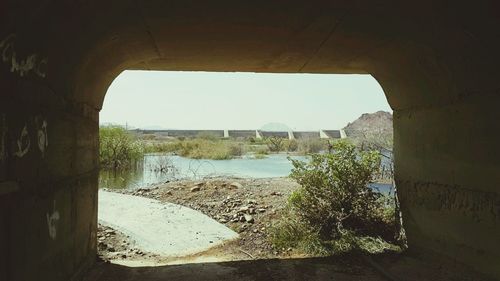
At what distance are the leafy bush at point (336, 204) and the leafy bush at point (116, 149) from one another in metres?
13.2

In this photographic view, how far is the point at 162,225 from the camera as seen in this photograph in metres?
7.91

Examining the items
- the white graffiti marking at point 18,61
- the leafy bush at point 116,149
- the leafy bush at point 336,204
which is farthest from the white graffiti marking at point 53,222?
the leafy bush at point 116,149

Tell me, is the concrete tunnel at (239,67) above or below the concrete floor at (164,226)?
above

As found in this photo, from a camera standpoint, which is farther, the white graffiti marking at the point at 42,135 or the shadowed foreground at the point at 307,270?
the shadowed foreground at the point at 307,270

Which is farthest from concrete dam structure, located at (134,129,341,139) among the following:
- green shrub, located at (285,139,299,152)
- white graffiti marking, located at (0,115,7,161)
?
white graffiti marking, located at (0,115,7,161)

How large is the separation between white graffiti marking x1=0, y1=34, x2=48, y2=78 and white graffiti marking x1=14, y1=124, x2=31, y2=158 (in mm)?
416

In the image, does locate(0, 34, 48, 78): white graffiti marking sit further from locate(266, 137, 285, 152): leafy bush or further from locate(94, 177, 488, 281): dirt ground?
locate(266, 137, 285, 152): leafy bush

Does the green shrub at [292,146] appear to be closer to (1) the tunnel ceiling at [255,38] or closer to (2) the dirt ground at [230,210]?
(2) the dirt ground at [230,210]

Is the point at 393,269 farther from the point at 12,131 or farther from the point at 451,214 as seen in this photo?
the point at 12,131

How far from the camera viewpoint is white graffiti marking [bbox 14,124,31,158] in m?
2.80

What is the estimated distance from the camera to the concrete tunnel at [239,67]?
2857 millimetres

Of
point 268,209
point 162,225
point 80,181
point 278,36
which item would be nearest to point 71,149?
point 80,181

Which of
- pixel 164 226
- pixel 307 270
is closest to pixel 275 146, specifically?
pixel 164 226

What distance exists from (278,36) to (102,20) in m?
1.92
